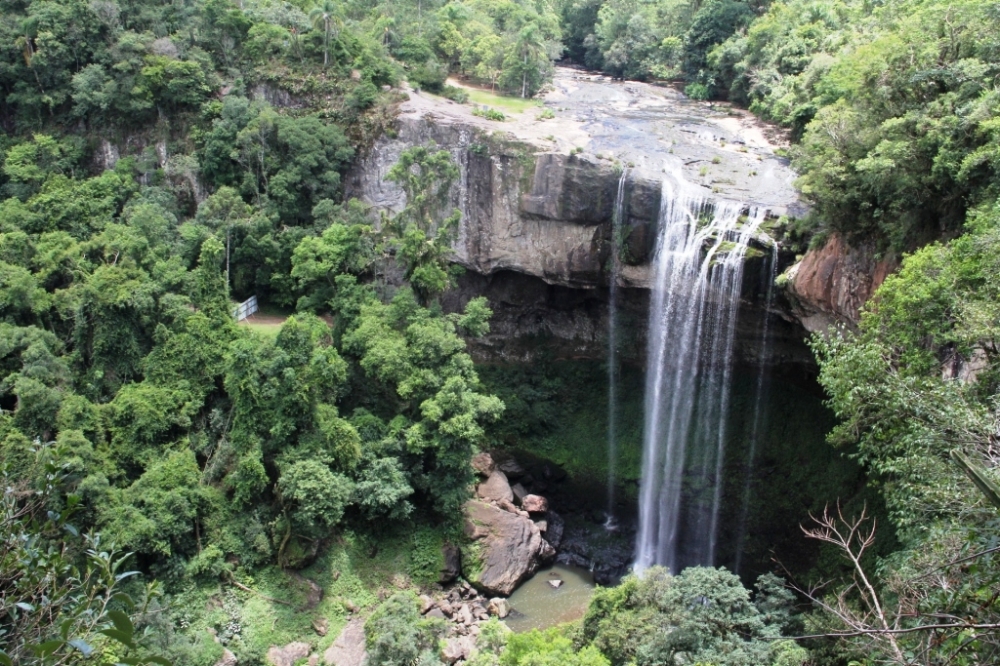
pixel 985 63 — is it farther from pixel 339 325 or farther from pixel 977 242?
pixel 339 325

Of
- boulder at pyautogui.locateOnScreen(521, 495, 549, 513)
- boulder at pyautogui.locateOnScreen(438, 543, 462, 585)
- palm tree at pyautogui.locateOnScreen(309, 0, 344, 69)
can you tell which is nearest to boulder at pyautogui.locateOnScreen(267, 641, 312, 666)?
boulder at pyautogui.locateOnScreen(438, 543, 462, 585)

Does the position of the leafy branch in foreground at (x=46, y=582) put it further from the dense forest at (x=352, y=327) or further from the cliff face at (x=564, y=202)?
the cliff face at (x=564, y=202)

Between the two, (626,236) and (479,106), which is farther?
(479,106)

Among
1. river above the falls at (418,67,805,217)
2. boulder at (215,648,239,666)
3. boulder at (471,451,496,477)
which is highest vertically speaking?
river above the falls at (418,67,805,217)

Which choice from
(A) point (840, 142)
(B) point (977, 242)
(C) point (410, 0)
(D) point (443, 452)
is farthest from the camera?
(C) point (410, 0)

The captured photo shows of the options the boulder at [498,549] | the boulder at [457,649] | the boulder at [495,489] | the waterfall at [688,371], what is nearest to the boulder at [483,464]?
the boulder at [495,489]

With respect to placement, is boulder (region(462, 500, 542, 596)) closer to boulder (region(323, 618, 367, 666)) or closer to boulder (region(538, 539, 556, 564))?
boulder (region(538, 539, 556, 564))

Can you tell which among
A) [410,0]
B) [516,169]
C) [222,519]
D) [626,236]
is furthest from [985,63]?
[410,0]
